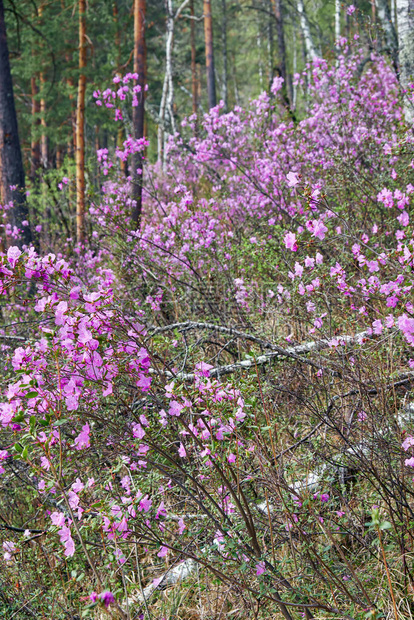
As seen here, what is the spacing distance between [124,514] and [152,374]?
643 millimetres

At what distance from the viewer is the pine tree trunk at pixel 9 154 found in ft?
24.3

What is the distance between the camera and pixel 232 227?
5.87m

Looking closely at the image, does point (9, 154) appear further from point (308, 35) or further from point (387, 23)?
point (308, 35)

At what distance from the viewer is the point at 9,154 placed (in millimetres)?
7590

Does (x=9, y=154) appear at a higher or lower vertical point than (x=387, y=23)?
lower

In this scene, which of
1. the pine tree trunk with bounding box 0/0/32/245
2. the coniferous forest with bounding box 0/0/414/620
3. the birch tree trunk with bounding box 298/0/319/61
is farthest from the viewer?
the birch tree trunk with bounding box 298/0/319/61

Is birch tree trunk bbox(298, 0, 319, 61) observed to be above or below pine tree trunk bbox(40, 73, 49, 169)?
below

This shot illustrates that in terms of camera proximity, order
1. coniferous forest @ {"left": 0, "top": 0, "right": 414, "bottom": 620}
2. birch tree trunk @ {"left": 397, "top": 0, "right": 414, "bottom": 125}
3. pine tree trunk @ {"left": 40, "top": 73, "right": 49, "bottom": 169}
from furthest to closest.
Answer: pine tree trunk @ {"left": 40, "top": 73, "right": 49, "bottom": 169}, birch tree trunk @ {"left": 397, "top": 0, "right": 414, "bottom": 125}, coniferous forest @ {"left": 0, "top": 0, "right": 414, "bottom": 620}

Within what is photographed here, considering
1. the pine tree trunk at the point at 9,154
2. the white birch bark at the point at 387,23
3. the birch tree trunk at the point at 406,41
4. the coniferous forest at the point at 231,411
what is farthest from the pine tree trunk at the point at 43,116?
the birch tree trunk at the point at 406,41

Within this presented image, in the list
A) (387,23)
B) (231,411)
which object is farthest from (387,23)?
(231,411)

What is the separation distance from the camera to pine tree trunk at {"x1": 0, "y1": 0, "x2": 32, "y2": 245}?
7.41 meters

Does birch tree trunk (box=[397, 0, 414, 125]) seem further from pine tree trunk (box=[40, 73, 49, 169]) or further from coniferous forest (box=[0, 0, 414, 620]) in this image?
pine tree trunk (box=[40, 73, 49, 169])

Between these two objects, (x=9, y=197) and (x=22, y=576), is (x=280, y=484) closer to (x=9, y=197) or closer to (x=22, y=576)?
(x=22, y=576)

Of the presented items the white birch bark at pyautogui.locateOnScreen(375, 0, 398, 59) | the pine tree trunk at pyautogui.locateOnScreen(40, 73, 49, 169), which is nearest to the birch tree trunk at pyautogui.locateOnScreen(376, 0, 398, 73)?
the white birch bark at pyautogui.locateOnScreen(375, 0, 398, 59)
